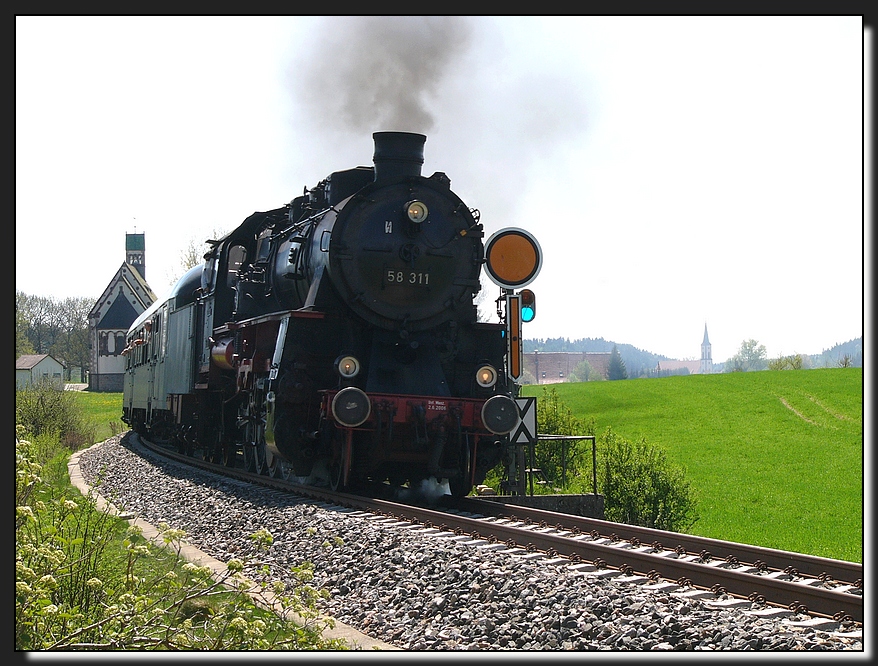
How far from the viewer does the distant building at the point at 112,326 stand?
73.7m

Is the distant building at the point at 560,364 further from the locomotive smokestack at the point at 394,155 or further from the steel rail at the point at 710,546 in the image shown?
the steel rail at the point at 710,546

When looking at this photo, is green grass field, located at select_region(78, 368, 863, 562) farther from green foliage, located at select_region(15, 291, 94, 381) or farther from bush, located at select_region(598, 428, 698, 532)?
green foliage, located at select_region(15, 291, 94, 381)

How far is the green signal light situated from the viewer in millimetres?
12188

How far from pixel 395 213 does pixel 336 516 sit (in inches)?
167

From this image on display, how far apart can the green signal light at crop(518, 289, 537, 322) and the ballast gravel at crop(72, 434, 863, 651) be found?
4.05m

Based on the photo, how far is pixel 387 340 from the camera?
11.9 meters

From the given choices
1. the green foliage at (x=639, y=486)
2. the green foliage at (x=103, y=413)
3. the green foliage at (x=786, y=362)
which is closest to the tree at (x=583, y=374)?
the green foliage at (x=786, y=362)

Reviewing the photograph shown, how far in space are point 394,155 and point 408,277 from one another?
1.73 metres

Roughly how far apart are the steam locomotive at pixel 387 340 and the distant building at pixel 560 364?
10193 centimetres

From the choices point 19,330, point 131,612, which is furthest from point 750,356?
point 131,612

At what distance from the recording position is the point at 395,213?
1178 cm

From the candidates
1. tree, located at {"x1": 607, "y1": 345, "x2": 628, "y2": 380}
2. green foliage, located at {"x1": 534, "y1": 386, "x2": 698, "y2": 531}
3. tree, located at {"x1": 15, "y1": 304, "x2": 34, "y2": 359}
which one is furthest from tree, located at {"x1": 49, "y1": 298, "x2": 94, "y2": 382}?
green foliage, located at {"x1": 534, "y1": 386, "x2": 698, "y2": 531}

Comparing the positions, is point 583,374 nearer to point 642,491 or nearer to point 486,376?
point 642,491

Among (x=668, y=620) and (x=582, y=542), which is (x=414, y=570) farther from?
(x=668, y=620)
